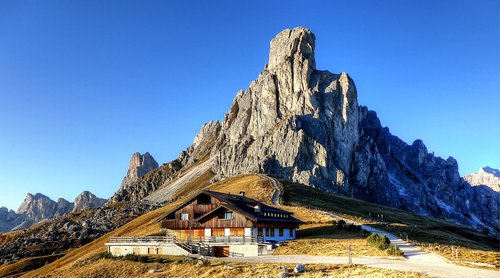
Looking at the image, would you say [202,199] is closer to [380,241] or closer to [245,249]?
[245,249]

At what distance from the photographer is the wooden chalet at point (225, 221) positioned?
199 ft

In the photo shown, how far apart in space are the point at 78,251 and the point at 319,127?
13125cm

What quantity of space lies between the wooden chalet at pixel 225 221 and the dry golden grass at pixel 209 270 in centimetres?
1347

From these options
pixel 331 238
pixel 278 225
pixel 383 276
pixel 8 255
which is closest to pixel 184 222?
pixel 278 225

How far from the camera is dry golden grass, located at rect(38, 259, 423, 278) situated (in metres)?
33.1

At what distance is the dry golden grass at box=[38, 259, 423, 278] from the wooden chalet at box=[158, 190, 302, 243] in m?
13.5

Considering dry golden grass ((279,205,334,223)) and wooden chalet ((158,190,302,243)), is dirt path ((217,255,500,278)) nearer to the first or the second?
wooden chalet ((158,190,302,243))

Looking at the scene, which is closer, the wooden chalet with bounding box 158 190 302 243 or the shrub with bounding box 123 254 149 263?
the shrub with bounding box 123 254 149 263

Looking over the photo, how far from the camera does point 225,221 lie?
6303cm

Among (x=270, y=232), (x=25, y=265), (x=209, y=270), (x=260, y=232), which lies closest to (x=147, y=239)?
(x=260, y=232)

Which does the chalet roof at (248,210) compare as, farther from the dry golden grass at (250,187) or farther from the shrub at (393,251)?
the dry golden grass at (250,187)

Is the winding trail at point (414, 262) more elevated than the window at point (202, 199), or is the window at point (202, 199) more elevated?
the window at point (202, 199)

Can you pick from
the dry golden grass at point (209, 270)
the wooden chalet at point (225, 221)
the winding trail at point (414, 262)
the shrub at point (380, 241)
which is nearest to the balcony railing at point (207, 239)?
the wooden chalet at point (225, 221)

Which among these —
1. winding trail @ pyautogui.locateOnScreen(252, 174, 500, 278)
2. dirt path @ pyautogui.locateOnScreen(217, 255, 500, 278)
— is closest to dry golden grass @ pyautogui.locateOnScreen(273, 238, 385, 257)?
winding trail @ pyautogui.locateOnScreen(252, 174, 500, 278)
